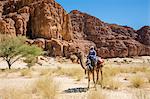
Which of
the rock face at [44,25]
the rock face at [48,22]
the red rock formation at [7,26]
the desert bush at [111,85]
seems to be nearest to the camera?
the desert bush at [111,85]

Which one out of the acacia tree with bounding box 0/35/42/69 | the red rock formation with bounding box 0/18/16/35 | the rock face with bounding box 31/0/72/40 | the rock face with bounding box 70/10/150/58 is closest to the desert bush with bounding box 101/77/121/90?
the acacia tree with bounding box 0/35/42/69

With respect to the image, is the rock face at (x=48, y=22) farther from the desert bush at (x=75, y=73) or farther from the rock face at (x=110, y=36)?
the desert bush at (x=75, y=73)

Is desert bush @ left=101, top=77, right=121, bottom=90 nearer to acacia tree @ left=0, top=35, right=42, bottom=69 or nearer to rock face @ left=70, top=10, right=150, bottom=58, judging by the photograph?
acacia tree @ left=0, top=35, right=42, bottom=69

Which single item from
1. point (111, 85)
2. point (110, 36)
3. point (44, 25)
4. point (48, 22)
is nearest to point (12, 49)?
point (111, 85)

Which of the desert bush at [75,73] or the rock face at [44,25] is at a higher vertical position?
the rock face at [44,25]

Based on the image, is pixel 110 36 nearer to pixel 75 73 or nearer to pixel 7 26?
pixel 7 26

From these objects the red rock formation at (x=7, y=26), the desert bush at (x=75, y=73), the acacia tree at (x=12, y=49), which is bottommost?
the desert bush at (x=75, y=73)

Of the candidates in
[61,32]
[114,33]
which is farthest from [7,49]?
[114,33]

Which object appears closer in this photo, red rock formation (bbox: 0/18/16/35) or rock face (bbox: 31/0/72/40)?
red rock formation (bbox: 0/18/16/35)

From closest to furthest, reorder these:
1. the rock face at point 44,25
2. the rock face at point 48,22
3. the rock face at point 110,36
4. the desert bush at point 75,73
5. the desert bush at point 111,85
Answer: the desert bush at point 111,85, the desert bush at point 75,73, the rock face at point 44,25, the rock face at point 48,22, the rock face at point 110,36

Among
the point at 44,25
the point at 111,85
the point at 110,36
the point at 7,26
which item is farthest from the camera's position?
the point at 110,36

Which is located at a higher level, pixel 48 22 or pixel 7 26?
pixel 48 22

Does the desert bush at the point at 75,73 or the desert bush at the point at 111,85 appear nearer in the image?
the desert bush at the point at 111,85

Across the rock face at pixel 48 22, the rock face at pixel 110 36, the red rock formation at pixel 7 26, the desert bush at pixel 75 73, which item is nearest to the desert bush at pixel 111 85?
the desert bush at pixel 75 73
